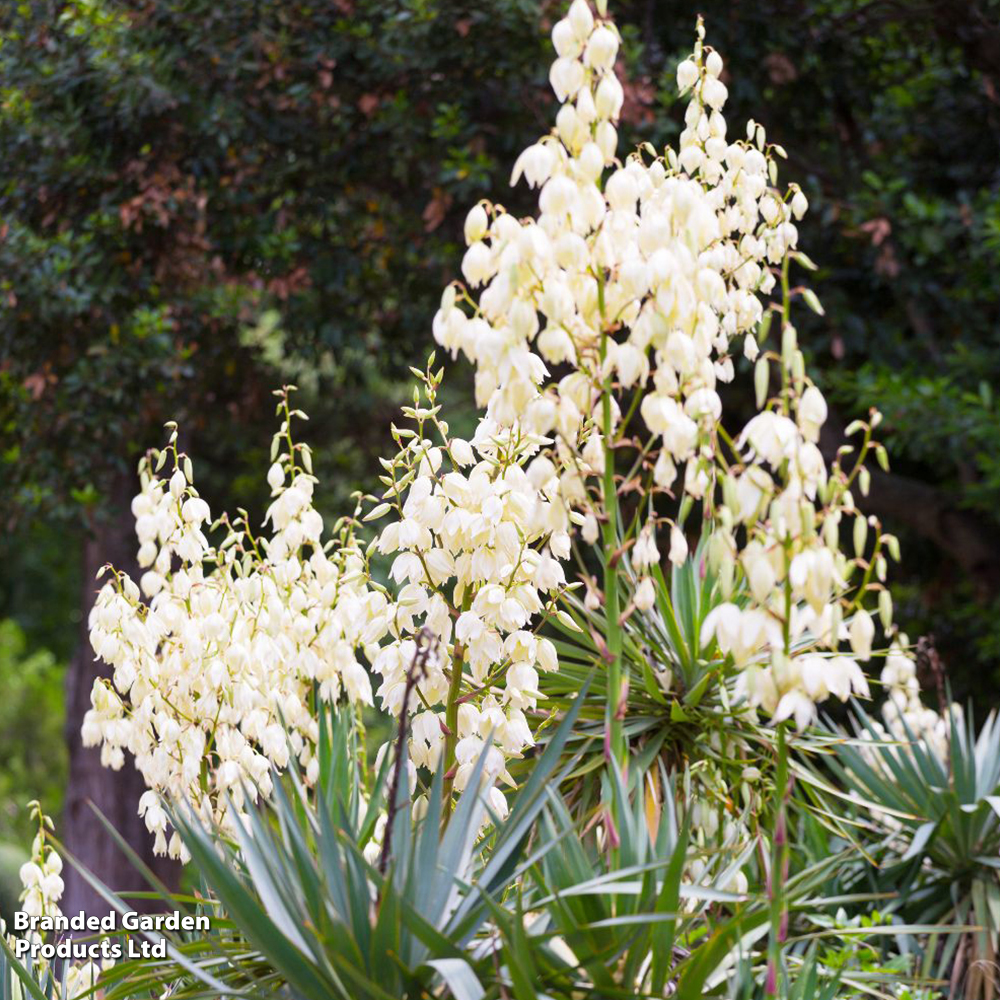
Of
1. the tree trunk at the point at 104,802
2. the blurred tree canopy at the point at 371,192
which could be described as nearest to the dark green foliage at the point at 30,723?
the tree trunk at the point at 104,802

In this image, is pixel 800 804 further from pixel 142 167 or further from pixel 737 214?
pixel 142 167

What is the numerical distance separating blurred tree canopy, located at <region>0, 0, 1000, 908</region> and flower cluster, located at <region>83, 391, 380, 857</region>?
3.15m

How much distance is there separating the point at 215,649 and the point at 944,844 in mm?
2372

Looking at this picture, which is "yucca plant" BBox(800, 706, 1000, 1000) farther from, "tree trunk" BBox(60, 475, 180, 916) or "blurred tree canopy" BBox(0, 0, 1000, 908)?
"tree trunk" BBox(60, 475, 180, 916)

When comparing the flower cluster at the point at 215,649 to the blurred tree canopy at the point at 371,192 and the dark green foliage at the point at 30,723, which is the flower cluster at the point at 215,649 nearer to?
the blurred tree canopy at the point at 371,192

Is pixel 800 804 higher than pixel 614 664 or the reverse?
the reverse

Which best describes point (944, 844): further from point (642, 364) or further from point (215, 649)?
point (642, 364)

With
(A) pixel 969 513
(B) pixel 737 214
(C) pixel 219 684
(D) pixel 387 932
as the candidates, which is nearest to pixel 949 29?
(A) pixel 969 513

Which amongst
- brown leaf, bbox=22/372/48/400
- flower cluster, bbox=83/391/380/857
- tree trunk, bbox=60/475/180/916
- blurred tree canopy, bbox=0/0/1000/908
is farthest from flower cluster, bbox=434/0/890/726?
tree trunk, bbox=60/475/180/916

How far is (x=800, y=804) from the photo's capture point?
11.0 feet

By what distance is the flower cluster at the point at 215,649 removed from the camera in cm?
328

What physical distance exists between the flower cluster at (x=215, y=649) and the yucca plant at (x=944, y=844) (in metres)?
1.54

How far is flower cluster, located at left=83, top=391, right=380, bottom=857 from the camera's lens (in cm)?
328

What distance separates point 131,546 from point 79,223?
92.1 inches
